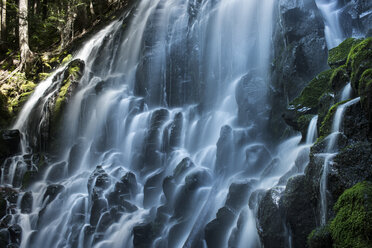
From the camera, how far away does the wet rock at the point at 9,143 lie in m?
15.2

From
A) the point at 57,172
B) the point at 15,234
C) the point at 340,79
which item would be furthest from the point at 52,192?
the point at 340,79

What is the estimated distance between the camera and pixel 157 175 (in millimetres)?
11781

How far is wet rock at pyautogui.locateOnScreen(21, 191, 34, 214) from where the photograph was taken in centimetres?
1202

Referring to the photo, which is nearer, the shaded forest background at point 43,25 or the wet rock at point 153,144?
the wet rock at point 153,144

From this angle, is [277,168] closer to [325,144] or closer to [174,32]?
[325,144]

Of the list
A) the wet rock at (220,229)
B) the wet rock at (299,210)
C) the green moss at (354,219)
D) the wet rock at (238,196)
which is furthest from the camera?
the wet rock at (238,196)

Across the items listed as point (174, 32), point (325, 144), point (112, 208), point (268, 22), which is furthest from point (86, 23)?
point (325, 144)

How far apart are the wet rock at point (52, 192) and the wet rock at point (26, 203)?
65 centimetres

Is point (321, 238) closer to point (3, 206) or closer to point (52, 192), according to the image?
point (52, 192)

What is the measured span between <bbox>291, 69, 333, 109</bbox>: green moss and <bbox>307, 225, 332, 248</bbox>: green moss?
191 inches

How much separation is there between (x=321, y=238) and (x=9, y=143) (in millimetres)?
15233

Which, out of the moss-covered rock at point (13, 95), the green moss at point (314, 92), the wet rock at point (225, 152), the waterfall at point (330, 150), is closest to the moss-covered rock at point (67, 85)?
the moss-covered rock at point (13, 95)

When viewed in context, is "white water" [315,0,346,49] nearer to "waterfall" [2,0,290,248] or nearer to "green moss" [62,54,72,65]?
"waterfall" [2,0,290,248]

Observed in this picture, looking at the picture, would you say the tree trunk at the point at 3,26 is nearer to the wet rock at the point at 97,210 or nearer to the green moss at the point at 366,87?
the wet rock at the point at 97,210
